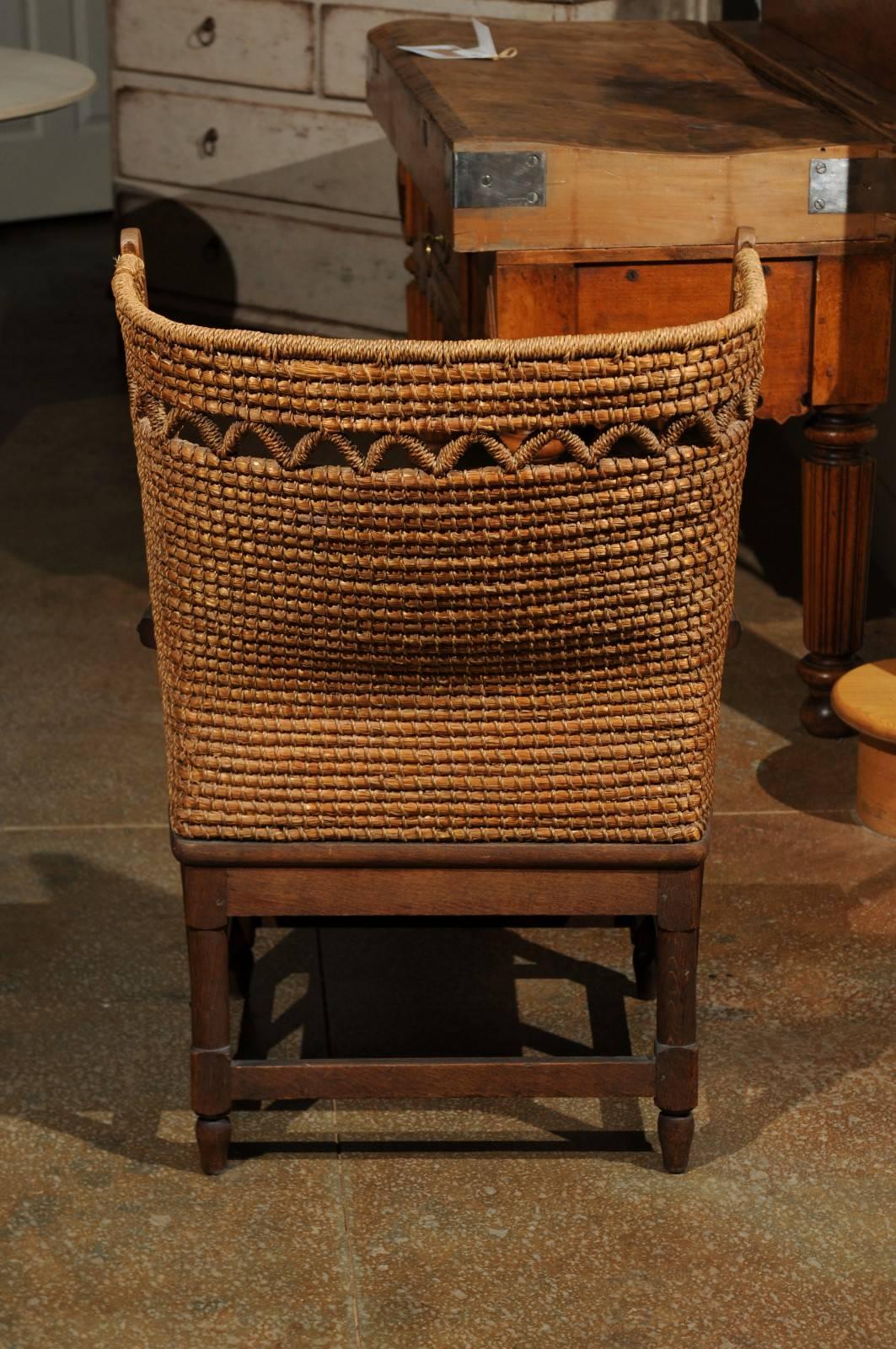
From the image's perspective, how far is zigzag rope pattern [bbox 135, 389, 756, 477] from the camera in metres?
1.46

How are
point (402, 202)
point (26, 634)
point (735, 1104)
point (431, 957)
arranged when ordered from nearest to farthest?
point (735, 1104), point (431, 957), point (26, 634), point (402, 202)

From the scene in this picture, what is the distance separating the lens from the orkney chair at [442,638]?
146cm

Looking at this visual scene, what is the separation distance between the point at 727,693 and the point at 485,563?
1464 millimetres

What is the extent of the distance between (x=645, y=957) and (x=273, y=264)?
278cm

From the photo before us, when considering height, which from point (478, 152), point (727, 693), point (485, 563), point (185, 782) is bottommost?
point (727, 693)

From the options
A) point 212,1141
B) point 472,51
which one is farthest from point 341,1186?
point 472,51

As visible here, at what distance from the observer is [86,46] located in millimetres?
6090

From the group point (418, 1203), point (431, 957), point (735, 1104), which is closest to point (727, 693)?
point (431, 957)

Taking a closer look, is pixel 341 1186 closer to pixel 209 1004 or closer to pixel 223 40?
pixel 209 1004

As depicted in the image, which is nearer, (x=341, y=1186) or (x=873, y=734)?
(x=341, y=1186)

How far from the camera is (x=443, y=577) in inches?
60.1

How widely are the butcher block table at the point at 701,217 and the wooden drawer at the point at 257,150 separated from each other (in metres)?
1.38

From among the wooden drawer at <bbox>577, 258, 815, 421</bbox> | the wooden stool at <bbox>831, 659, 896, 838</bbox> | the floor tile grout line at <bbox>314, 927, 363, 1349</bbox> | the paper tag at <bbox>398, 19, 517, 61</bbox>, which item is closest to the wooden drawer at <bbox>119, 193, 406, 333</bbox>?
the paper tag at <bbox>398, 19, 517, 61</bbox>

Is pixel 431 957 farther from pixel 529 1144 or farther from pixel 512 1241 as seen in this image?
pixel 512 1241
